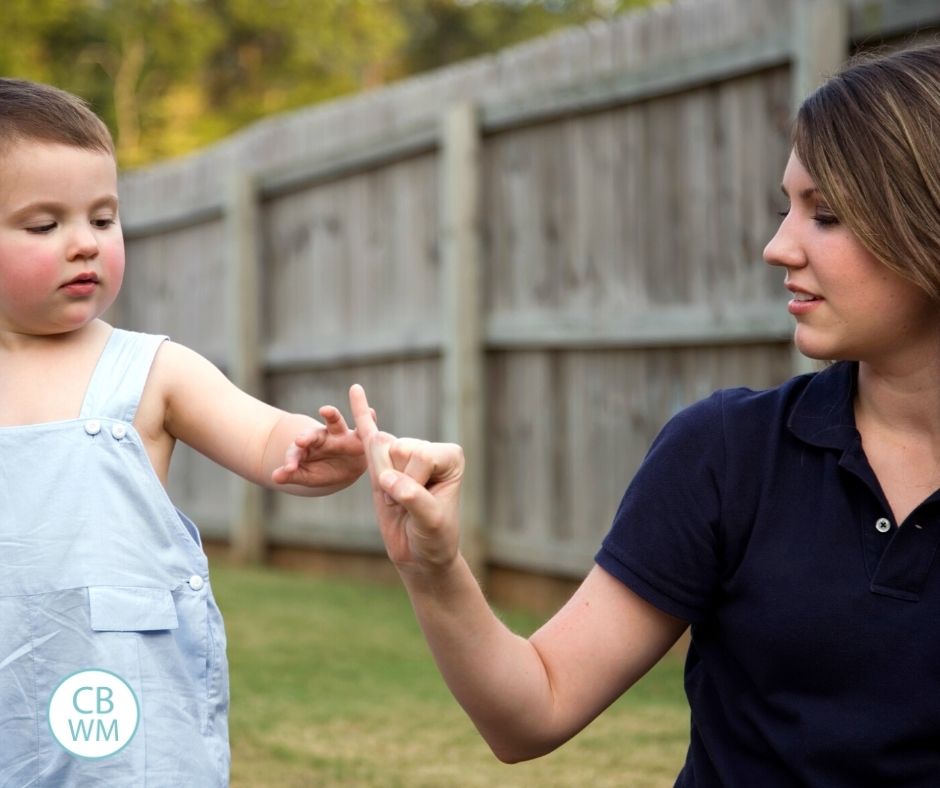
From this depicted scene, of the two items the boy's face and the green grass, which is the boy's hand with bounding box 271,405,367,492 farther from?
the green grass

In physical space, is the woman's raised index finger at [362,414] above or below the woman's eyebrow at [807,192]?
below

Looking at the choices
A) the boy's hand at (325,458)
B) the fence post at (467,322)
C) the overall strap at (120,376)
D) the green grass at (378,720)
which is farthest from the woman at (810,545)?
the fence post at (467,322)

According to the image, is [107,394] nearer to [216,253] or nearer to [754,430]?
[754,430]

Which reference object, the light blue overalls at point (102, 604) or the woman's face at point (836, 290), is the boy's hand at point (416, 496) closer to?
the woman's face at point (836, 290)

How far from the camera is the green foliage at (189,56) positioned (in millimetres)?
24297

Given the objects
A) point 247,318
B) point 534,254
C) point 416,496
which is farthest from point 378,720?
point 247,318


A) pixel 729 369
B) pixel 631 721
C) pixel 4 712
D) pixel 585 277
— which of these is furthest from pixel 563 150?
pixel 4 712

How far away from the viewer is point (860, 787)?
1.95m

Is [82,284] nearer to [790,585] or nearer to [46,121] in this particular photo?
[46,121]

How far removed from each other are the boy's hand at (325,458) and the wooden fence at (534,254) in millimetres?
2904

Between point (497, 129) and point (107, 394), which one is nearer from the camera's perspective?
point (107, 394)

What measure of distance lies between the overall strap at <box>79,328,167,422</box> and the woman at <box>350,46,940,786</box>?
Result: 73 centimetres

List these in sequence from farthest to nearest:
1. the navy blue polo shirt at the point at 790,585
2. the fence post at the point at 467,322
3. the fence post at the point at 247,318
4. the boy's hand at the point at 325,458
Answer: the fence post at the point at 247,318, the fence post at the point at 467,322, the boy's hand at the point at 325,458, the navy blue polo shirt at the point at 790,585

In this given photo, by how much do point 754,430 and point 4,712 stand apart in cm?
118
